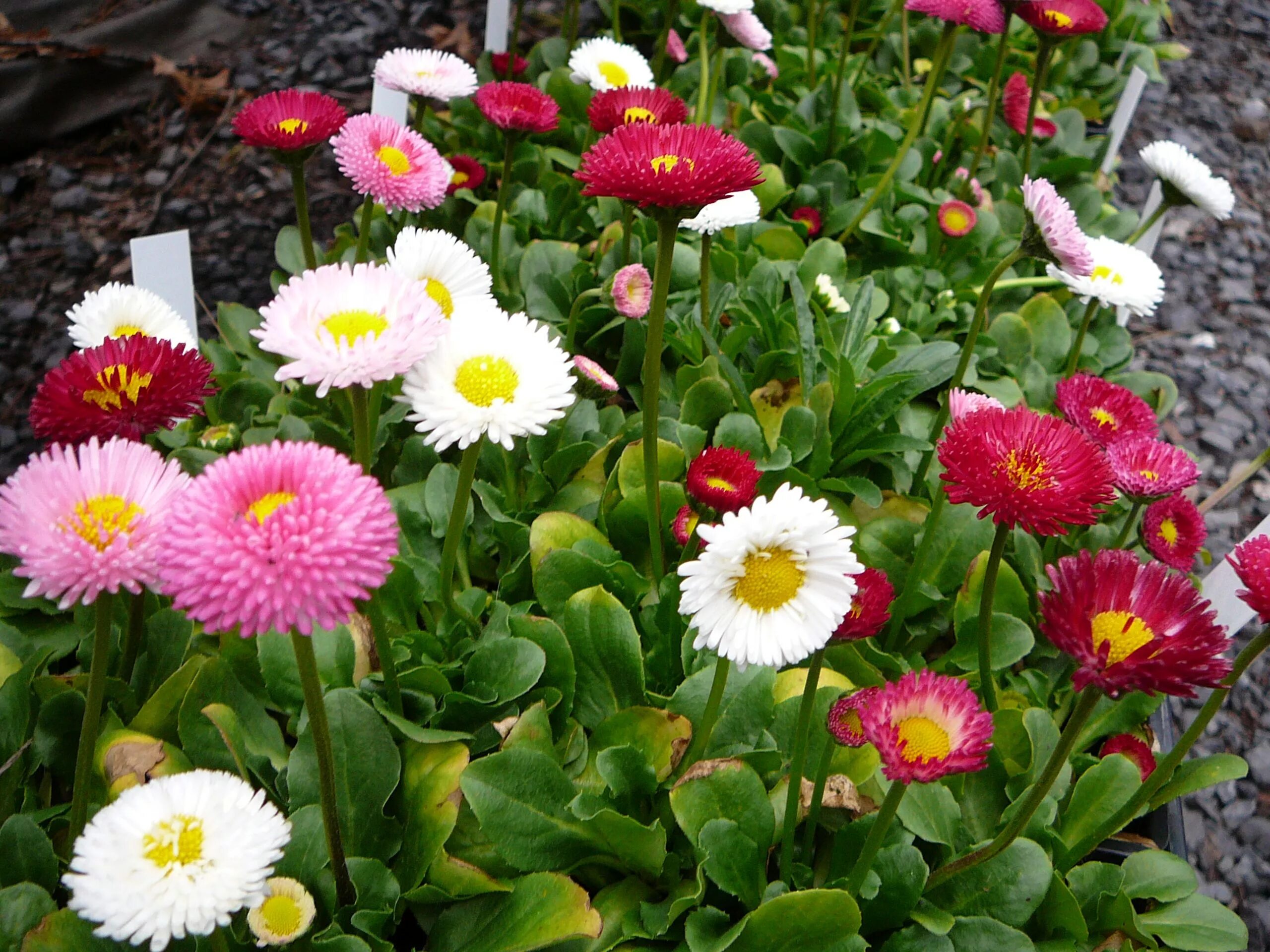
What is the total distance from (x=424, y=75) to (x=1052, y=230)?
50.7 inches

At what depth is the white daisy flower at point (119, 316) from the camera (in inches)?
58.8

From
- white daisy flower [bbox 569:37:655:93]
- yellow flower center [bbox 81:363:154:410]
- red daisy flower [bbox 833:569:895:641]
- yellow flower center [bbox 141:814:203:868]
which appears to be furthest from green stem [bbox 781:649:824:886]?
white daisy flower [bbox 569:37:655:93]

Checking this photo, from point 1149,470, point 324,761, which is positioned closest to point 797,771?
point 324,761

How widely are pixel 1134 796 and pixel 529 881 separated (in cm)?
81

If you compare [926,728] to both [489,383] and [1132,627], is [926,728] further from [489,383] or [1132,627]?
[489,383]

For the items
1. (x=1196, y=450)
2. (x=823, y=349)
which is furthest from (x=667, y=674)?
(x=1196, y=450)

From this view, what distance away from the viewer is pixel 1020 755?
1.54m

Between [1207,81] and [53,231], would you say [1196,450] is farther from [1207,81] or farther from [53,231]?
[53,231]

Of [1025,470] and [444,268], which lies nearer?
[1025,470]

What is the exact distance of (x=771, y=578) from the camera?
1069 millimetres

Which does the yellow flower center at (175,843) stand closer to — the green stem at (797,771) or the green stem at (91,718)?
the green stem at (91,718)

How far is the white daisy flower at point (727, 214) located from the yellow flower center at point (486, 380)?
2.17ft

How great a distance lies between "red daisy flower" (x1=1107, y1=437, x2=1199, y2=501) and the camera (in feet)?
5.00

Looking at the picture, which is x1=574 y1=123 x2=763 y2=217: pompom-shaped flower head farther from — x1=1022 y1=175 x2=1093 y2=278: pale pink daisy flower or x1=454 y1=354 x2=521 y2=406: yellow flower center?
x1=1022 y1=175 x2=1093 y2=278: pale pink daisy flower
